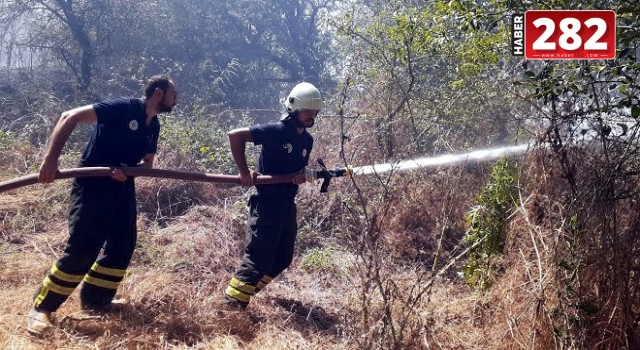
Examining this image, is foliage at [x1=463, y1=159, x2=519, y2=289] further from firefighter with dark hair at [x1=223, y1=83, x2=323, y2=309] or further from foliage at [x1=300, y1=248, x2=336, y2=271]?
firefighter with dark hair at [x1=223, y1=83, x2=323, y2=309]

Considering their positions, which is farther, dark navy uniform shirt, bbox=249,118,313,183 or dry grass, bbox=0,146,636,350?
dark navy uniform shirt, bbox=249,118,313,183

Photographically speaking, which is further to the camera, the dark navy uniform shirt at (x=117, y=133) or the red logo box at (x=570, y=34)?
the dark navy uniform shirt at (x=117, y=133)

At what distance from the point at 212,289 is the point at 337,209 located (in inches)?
84.4

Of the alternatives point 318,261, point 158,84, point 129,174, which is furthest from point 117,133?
point 318,261

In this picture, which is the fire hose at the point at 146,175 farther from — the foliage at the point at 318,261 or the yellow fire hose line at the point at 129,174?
the foliage at the point at 318,261

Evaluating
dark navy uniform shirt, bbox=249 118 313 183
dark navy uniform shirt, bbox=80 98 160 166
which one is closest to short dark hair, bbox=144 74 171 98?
dark navy uniform shirt, bbox=80 98 160 166

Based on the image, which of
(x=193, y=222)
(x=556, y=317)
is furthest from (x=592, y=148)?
(x=193, y=222)

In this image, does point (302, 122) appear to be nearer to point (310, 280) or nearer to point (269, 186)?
point (269, 186)

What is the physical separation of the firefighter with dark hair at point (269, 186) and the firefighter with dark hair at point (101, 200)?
0.62 m

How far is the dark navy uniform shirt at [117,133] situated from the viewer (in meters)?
3.44

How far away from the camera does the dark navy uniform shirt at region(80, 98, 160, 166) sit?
3436 millimetres

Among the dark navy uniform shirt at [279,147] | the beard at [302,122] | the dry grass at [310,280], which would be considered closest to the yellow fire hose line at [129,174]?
the dark navy uniform shirt at [279,147]

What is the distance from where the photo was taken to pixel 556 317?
8.60 feet

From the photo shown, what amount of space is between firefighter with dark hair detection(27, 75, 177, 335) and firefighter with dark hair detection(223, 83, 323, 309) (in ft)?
2.04
